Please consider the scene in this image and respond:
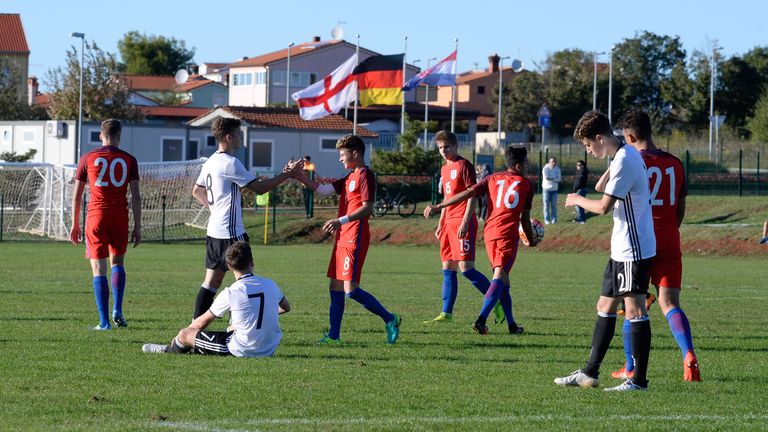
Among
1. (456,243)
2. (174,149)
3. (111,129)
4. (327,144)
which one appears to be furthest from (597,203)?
(327,144)

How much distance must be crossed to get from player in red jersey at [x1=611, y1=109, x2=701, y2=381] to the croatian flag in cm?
→ 3927

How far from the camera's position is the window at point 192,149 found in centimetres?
5448

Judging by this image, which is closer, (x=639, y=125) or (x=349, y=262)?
(x=639, y=125)

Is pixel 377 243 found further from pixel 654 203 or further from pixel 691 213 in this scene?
pixel 654 203

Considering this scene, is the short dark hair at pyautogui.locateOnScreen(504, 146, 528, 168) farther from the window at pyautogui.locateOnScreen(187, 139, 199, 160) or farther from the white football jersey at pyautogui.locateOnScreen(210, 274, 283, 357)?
the window at pyautogui.locateOnScreen(187, 139, 199, 160)

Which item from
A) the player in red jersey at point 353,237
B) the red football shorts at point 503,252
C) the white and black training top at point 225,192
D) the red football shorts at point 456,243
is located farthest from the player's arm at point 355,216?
the red football shorts at point 456,243

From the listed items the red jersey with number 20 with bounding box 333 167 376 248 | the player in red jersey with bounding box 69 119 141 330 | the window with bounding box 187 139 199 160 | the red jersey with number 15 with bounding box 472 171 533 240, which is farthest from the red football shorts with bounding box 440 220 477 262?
the window with bounding box 187 139 199 160

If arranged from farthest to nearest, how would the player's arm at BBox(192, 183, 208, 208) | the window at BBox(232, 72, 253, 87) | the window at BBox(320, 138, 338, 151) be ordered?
the window at BBox(232, 72, 253, 87) < the window at BBox(320, 138, 338, 151) < the player's arm at BBox(192, 183, 208, 208)

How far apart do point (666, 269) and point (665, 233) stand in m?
0.27

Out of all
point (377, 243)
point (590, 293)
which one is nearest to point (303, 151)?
point (377, 243)

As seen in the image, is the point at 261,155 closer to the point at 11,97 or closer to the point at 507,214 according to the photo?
the point at 11,97

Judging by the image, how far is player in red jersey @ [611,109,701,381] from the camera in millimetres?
8688

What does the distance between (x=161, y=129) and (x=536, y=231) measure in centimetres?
4238

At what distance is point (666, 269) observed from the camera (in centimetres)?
869
